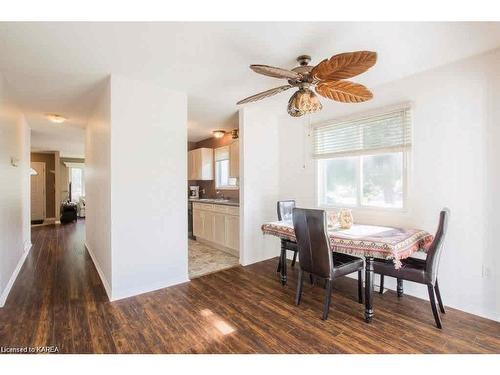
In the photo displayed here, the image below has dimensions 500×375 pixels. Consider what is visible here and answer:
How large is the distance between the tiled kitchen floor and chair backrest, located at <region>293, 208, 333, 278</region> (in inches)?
60.6

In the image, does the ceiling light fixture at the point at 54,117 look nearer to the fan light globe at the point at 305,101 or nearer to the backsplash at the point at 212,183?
the backsplash at the point at 212,183

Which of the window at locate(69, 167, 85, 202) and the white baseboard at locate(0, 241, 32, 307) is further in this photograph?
the window at locate(69, 167, 85, 202)

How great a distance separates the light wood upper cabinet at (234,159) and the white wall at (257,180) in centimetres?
86

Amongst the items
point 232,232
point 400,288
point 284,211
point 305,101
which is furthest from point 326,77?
point 232,232

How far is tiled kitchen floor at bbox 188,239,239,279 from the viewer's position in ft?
11.4

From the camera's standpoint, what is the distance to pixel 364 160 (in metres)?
3.19

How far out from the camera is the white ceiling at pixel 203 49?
1.85m

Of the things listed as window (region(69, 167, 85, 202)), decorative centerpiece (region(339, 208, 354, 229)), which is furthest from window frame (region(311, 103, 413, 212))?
window (region(69, 167, 85, 202))

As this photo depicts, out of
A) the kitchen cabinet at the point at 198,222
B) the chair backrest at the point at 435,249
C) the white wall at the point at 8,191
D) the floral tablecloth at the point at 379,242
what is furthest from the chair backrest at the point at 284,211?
the white wall at the point at 8,191

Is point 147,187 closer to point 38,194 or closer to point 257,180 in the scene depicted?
point 257,180

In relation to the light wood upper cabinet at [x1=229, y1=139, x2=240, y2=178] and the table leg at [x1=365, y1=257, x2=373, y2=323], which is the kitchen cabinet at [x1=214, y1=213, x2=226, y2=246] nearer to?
the light wood upper cabinet at [x1=229, y1=139, x2=240, y2=178]
